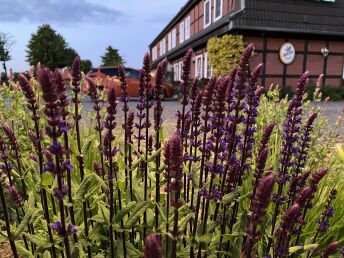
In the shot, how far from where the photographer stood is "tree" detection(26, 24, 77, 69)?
186 ft

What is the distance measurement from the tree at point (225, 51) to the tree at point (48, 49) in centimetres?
4064

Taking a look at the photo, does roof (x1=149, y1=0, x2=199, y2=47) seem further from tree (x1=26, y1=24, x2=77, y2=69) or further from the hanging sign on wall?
tree (x1=26, y1=24, x2=77, y2=69)

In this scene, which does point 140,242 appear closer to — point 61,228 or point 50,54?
point 61,228

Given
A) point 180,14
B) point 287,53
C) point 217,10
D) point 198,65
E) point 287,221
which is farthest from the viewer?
point 180,14

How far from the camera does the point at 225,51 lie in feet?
62.8

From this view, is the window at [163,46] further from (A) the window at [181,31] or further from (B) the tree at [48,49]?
(B) the tree at [48,49]

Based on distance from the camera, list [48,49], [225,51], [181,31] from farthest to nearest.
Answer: [48,49], [181,31], [225,51]

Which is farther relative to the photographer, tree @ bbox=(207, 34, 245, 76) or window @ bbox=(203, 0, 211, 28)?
window @ bbox=(203, 0, 211, 28)

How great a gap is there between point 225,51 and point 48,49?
150 feet

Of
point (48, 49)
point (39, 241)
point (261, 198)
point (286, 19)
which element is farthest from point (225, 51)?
point (48, 49)

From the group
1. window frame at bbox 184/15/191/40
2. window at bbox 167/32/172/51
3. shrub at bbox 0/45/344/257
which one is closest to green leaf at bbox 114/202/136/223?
shrub at bbox 0/45/344/257

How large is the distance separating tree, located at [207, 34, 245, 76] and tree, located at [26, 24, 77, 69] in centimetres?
4064

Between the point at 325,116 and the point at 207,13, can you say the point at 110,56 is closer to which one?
the point at 207,13

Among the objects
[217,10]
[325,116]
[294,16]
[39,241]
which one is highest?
[217,10]
